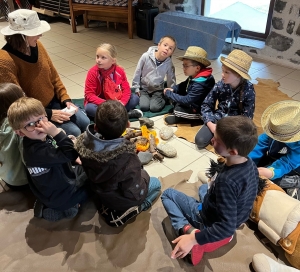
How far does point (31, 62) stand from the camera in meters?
1.93

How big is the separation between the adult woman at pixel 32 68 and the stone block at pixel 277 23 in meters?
3.03

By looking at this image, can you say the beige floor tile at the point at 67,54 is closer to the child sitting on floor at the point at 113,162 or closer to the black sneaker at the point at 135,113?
the black sneaker at the point at 135,113

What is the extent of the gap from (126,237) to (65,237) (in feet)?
1.09

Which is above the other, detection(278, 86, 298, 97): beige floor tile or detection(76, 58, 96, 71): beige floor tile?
detection(76, 58, 96, 71): beige floor tile

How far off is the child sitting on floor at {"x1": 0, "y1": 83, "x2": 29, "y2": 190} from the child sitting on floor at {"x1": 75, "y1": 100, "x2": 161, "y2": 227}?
441 mm

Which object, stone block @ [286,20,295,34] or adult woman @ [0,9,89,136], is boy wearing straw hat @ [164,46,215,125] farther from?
stone block @ [286,20,295,34]

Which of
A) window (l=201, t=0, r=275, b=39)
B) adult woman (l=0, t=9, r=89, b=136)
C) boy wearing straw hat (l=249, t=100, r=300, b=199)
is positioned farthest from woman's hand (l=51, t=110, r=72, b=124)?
window (l=201, t=0, r=275, b=39)

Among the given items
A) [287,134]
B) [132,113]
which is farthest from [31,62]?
[287,134]

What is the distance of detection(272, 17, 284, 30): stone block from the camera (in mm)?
3759

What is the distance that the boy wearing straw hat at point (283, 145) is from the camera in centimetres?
155

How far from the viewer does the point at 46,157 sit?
4.39 ft

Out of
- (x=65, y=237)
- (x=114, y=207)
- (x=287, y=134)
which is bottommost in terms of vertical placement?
(x=65, y=237)

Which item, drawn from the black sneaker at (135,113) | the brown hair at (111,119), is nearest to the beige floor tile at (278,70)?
the black sneaker at (135,113)

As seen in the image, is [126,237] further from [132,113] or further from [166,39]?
[166,39]
